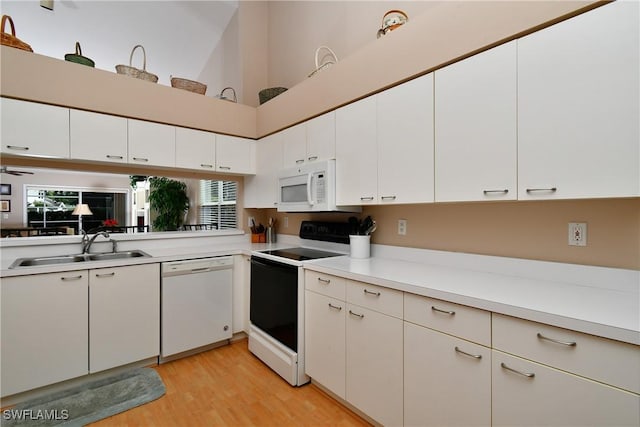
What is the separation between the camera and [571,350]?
1.04m

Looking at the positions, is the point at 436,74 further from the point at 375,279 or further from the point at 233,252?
the point at 233,252

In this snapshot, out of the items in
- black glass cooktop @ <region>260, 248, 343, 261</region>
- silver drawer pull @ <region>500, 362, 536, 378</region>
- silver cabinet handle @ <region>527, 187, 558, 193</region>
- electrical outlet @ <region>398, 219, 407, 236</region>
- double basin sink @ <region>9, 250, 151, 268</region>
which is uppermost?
silver cabinet handle @ <region>527, 187, 558, 193</region>

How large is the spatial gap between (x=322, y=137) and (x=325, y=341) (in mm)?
1564

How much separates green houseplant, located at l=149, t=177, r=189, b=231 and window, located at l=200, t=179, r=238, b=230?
0.29 metres

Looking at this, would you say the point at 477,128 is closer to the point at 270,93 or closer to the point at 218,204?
the point at 270,93

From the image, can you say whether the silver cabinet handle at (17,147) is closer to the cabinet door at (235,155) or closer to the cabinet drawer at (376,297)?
the cabinet door at (235,155)

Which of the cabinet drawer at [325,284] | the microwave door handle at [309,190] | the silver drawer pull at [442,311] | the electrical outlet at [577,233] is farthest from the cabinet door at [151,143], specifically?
the electrical outlet at [577,233]

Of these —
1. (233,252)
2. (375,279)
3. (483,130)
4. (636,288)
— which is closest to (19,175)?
(233,252)

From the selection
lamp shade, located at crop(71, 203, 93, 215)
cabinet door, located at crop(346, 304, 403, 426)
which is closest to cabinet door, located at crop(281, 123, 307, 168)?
cabinet door, located at crop(346, 304, 403, 426)

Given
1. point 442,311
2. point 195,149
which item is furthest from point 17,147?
point 442,311

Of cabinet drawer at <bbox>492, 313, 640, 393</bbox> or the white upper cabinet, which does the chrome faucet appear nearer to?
the white upper cabinet

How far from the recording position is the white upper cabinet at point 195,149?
2.88 m

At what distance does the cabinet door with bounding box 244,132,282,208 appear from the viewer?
120 inches

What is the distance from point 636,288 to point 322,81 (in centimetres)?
229
